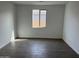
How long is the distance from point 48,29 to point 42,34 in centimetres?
51

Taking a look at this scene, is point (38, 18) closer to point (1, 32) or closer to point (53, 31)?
point (53, 31)

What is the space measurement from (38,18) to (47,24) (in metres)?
0.71

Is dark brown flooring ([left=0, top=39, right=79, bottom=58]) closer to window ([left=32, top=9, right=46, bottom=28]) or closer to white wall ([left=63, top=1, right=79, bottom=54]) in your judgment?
white wall ([left=63, top=1, right=79, bottom=54])

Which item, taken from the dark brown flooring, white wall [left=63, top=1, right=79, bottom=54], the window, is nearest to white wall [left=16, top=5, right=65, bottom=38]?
the window

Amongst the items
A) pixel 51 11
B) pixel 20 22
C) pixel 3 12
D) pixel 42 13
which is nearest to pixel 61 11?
pixel 51 11

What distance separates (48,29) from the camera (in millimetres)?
7949

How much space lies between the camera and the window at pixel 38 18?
7.93m

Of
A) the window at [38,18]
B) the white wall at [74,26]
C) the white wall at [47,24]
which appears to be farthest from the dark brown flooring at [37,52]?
the window at [38,18]

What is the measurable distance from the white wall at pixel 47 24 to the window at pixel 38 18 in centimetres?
22

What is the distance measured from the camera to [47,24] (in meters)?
7.93

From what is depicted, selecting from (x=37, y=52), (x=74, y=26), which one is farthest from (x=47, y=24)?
(x=37, y=52)

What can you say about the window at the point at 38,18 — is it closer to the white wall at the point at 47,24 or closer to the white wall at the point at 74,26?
the white wall at the point at 47,24

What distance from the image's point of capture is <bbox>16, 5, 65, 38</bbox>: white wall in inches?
305

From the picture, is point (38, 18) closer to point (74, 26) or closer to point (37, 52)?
point (74, 26)
